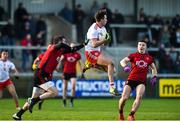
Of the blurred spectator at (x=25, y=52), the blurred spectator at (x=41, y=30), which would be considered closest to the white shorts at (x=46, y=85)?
the blurred spectator at (x=25, y=52)

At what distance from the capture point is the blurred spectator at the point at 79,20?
38.2 m

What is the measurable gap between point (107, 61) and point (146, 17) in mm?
18027

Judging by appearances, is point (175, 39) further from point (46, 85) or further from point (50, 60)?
point (46, 85)

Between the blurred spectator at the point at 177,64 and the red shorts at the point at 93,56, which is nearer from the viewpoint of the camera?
the red shorts at the point at 93,56

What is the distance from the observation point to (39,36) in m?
36.2

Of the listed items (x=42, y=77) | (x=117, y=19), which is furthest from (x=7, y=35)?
(x=42, y=77)

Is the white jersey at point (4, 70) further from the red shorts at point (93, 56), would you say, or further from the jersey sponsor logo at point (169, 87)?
the jersey sponsor logo at point (169, 87)

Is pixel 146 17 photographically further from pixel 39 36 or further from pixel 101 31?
pixel 101 31

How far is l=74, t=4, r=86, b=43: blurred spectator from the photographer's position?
3822cm

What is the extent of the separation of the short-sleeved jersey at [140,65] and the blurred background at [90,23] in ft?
45.3

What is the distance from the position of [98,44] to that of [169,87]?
14415 mm

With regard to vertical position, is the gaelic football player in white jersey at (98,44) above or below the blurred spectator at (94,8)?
above

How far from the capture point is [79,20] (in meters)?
38.2

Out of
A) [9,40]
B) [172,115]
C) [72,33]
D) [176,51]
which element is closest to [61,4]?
[72,33]
